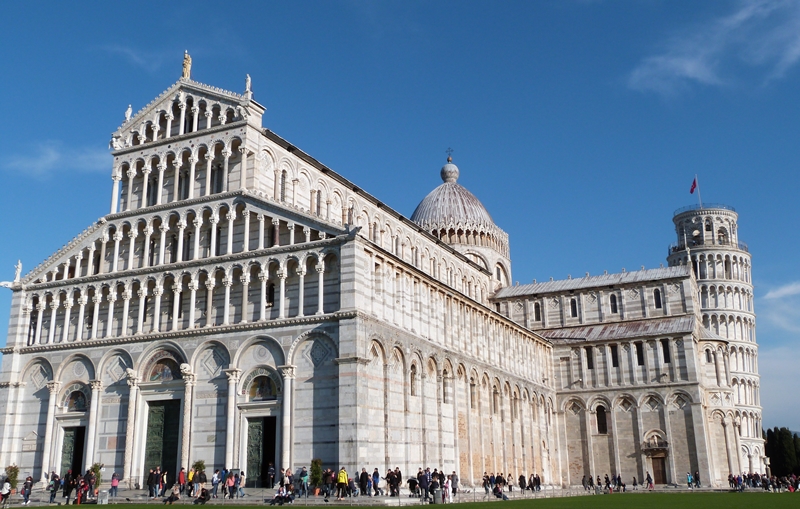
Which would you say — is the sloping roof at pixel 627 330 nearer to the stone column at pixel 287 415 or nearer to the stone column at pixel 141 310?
the stone column at pixel 287 415

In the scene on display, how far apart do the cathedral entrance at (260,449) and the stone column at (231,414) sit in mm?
708

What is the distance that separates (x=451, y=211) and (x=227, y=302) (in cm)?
3329

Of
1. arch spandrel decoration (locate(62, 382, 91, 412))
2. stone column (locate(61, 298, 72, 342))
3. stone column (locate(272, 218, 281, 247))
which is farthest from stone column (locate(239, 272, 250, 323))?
stone column (locate(61, 298, 72, 342))

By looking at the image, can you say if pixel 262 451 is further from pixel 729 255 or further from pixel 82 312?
pixel 729 255

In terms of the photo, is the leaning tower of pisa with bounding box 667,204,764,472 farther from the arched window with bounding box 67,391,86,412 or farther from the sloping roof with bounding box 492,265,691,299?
the arched window with bounding box 67,391,86,412

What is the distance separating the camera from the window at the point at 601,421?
176 ft

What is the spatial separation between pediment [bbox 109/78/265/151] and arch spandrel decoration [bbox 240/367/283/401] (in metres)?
12.1

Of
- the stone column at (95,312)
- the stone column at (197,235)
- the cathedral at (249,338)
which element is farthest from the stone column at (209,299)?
the stone column at (95,312)

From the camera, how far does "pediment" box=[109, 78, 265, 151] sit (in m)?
36.7

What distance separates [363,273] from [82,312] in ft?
49.6

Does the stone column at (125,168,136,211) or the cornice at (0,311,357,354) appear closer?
the cornice at (0,311,357,354)

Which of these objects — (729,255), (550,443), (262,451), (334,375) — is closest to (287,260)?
(334,375)

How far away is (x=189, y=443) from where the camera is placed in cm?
3300

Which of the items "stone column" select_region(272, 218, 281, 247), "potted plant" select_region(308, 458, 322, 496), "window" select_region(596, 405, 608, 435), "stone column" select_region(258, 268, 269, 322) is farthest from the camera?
"window" select_region(596, 405, 608, 435)
